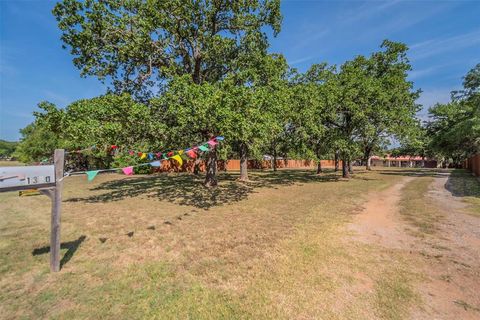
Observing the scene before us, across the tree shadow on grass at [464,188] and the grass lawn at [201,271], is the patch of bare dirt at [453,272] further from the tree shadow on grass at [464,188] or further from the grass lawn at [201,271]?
the tree shadow on grass at [464,188]

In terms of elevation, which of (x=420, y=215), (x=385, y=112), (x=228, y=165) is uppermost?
(x=385, y=112)

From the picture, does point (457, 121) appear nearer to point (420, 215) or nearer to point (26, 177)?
point (420, 215)

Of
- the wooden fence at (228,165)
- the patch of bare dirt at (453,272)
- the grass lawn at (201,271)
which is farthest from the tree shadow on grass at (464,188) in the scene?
the grass lawn at (201,271)

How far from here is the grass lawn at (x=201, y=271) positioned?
2.79 m

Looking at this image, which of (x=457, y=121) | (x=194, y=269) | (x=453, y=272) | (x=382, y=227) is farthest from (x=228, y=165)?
(x=453, y=272)

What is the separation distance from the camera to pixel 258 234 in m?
5.32

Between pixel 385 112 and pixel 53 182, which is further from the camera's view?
pixel 385 112

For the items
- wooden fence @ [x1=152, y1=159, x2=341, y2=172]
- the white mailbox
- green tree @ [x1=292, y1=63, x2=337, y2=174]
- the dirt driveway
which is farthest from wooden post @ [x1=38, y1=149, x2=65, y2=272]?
wooden fence @ [x1=152, y1=159, x2=341, y2=172]

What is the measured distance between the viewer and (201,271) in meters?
3.67

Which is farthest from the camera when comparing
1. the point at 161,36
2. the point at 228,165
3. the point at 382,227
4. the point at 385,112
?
the point at 228,165

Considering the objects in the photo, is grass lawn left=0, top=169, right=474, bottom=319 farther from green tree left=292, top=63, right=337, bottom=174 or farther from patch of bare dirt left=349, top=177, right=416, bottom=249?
green tree left=292, top=63, right=337, bottom=174

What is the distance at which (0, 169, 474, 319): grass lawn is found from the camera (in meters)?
2.79

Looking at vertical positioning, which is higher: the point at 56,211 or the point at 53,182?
the point at 53,182

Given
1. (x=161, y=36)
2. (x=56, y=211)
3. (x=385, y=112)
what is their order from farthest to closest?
(x=385, y=112) < (x=161, y=36) < (x=56, y=211)
